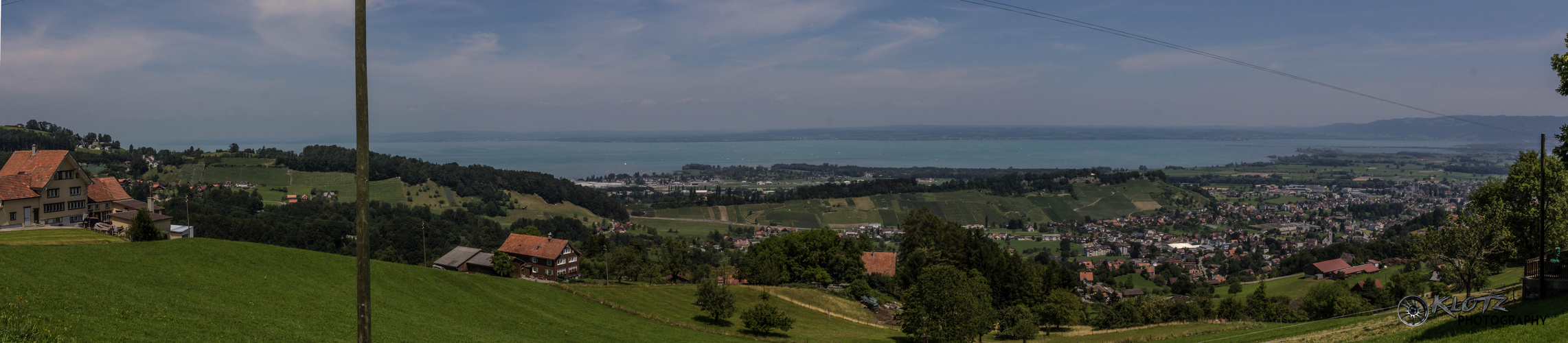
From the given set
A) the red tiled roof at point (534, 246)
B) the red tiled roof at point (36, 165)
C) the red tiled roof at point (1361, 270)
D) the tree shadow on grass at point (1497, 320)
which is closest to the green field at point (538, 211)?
the red tiled roof at point (534, 246)

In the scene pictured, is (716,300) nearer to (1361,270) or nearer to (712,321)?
(712,321)

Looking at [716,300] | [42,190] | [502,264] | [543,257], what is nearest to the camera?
[42,190]

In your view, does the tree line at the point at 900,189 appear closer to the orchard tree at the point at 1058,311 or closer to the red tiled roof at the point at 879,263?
the red tiled roof at the point at 879,263

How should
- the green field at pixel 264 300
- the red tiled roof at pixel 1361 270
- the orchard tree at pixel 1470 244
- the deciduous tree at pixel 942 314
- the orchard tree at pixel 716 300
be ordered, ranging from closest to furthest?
the green field at pixel 264 300
the orchard tree at pixel 1470 244
the deciduous tree at pixel 942 314
the orchard tree at pixel 716 300
the red tiled roof at pixel 1361 270

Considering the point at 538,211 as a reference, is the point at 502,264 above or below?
above

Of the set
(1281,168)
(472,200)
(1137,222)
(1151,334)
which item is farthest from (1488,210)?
(1281,168)

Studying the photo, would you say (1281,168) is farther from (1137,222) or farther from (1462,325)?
(1462,325)

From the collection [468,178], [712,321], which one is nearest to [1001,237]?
[712,321]
